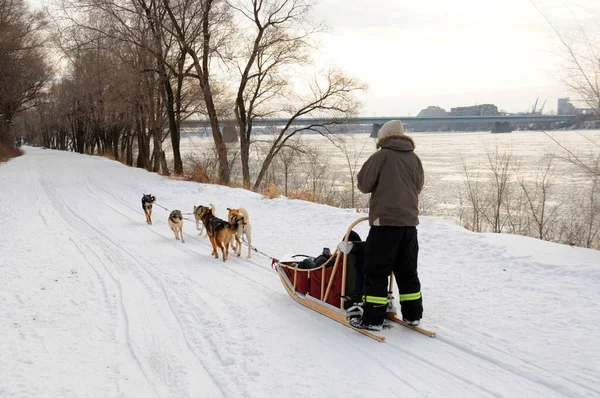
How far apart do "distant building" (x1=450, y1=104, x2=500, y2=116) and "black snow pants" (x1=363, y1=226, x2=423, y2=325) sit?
113 ft

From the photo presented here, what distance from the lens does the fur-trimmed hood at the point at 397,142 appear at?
4613 mm

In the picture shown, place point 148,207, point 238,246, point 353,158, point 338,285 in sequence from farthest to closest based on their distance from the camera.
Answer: point 353,158 < point 148,207 < point 238,246 < point 338,285

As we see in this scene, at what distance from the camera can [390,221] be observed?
454 cm

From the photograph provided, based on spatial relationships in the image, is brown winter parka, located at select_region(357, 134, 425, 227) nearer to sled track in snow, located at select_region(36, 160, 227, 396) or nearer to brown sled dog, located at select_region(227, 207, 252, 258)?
sled track in snow, located at select_region(36, 160, 227, 396)

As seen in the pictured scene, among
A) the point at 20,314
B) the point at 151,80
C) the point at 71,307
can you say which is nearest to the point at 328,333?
the point at 71,307

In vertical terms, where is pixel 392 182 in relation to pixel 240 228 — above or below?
above

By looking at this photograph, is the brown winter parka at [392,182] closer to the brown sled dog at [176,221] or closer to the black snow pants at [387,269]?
the black snow pants at [387,269]

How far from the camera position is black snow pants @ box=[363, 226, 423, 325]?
4.57 m

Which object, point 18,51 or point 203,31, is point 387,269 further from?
point 18,51

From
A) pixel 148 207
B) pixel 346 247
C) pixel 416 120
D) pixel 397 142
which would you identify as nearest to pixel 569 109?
pixel 397 142

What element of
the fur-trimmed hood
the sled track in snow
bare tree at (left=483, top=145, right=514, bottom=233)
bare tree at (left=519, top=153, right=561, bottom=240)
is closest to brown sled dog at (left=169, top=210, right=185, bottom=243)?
the sled track in snow

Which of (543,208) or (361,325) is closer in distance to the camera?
(361,325)

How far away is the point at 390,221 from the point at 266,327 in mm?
1710

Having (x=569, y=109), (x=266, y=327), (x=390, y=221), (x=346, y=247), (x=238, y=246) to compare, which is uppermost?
(x=569, y=109)
